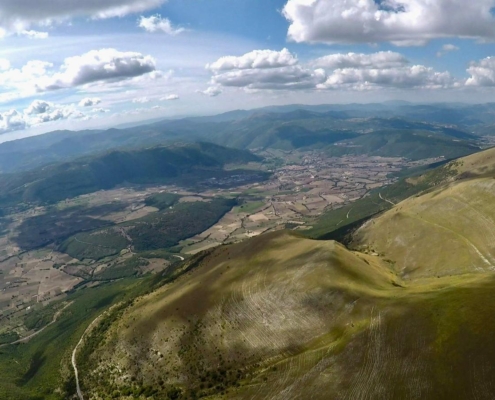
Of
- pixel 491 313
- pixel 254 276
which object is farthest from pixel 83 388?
pixel 491 313

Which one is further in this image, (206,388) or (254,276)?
(254,276)

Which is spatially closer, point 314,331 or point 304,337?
point 304,337

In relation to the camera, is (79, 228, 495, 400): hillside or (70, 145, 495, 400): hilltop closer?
(79, 228, 495, 400): hillside

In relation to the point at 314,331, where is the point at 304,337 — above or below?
below

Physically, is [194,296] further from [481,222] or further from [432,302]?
[481,222]

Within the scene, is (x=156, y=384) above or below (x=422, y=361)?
below

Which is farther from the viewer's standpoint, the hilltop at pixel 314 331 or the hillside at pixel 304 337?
the hilltop at pixel 314 331

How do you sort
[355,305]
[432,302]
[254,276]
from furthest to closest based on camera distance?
[254,276] < [355,305] < [432,302]

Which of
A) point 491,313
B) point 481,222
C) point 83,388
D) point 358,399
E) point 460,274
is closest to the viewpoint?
point 358,399
